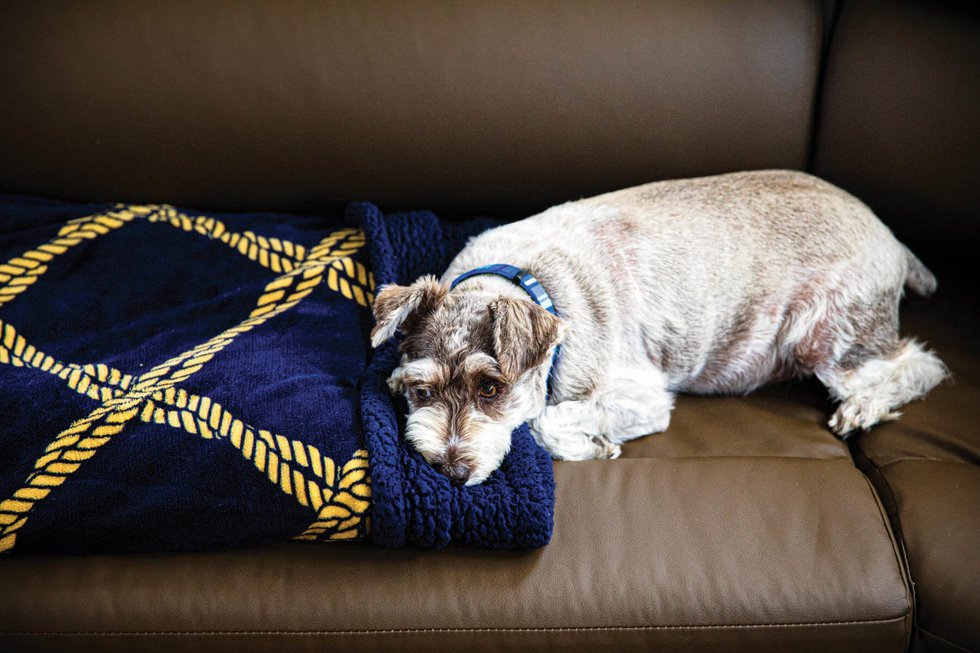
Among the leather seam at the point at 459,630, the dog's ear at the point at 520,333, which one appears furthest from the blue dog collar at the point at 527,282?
the leather seam at the point at 459,630

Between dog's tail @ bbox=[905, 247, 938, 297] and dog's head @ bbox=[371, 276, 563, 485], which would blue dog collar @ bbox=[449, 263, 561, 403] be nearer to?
dog's head @ bbox=[371, 276, 563, 485]

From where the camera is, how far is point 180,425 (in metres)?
2.09

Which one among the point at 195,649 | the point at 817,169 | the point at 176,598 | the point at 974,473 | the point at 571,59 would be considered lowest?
the point at 195,649

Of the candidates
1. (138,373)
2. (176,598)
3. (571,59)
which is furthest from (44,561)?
(571,59)

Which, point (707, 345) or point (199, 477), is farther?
point (707, 345)

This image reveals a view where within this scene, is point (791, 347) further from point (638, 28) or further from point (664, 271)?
point (638, 28)

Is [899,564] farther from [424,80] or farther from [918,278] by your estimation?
[424,80]

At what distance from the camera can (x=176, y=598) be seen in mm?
1901

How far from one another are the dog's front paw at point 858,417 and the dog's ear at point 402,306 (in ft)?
4.34

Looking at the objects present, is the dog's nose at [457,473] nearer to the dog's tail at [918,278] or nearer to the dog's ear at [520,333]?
the dog's ear at [520,333]

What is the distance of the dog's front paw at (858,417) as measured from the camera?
2.38 meters

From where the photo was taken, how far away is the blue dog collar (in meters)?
2.38

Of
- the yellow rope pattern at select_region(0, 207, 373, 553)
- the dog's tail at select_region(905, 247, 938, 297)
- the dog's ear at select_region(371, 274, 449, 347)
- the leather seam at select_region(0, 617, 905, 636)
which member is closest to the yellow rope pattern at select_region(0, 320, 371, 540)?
the yellow rope pattern at select_region(0, 207, 373, 553)

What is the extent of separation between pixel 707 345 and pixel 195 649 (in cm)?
183
